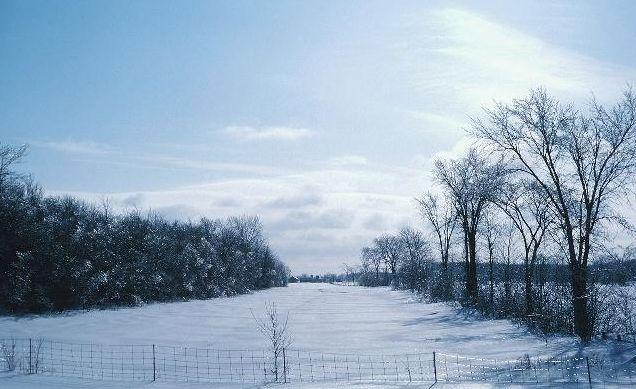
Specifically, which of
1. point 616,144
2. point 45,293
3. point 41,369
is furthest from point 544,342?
point 45,293

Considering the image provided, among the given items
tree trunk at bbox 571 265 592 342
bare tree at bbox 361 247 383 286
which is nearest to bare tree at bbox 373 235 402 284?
bare tree at bbox 361 247 383 286

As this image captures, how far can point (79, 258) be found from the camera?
46.4m

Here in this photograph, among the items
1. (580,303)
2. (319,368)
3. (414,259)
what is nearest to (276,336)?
(319,368)

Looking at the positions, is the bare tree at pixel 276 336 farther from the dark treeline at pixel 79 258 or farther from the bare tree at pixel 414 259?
the bare tree at pixel 414 259

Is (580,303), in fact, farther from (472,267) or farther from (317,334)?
(472,267)

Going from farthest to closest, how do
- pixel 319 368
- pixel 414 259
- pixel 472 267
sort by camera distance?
pixel 414 259 → pixel 472 267 → pixel 319 368

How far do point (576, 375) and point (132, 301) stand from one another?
47851mm

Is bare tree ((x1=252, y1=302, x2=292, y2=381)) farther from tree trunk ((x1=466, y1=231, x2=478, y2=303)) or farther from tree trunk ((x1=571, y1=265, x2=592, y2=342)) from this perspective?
tree trunk ((x1=466, y1=231, x2=478, y2=303))

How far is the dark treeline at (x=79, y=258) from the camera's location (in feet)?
138

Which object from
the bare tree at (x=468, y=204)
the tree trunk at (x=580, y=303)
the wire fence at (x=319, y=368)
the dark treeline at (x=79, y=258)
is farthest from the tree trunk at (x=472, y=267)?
the dark treeline at (x=79, y=258)

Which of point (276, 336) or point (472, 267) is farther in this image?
point (472, 267)

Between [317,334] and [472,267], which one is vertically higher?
[472,267]

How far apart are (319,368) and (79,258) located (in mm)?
37394

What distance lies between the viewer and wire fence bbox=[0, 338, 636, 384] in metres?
15.4
